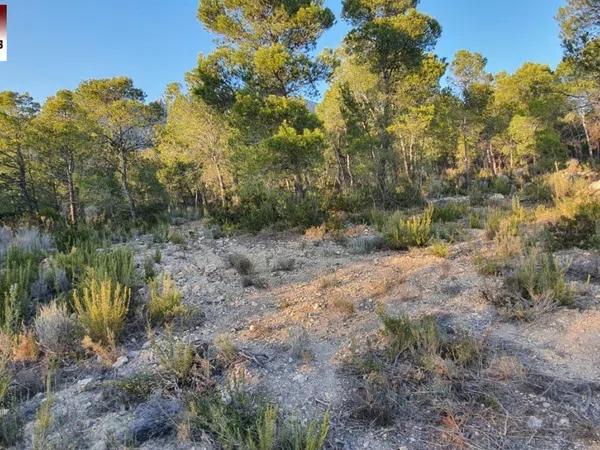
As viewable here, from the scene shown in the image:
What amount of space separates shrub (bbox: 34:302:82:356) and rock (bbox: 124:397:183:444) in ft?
4.42

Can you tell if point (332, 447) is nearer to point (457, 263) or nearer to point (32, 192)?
point (457, 263)

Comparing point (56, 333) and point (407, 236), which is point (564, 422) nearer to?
point (56, 333)

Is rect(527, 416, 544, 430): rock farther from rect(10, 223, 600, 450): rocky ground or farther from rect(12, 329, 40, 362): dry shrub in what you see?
rect(12, 329, 40, 362): dry shrub

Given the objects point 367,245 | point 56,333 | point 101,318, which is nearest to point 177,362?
point 101,318

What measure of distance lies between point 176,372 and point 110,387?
489mm

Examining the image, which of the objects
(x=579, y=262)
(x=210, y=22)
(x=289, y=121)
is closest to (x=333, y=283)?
(x=579, y=262)

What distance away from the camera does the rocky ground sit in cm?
240

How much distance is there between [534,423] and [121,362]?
316 centimetres

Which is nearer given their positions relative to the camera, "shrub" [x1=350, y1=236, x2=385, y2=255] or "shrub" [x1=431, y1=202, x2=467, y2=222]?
"shrub" [x1=350, y1=236, x2=385, y2=255]

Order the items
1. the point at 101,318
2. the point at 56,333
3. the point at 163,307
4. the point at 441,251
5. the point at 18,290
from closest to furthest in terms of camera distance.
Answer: the point at 56,333 → the point at 101,318 → the point at 163,307 → the point at 18,290 → the point at 441,251

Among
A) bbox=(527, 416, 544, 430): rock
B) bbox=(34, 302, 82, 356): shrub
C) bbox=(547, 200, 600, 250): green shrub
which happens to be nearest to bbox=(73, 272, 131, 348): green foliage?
bbox=(34, 302, 82, 356): shrub

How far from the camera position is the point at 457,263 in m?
5.38

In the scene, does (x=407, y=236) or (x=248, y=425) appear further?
(x=407, y=236)

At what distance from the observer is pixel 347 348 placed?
3.41 meters
